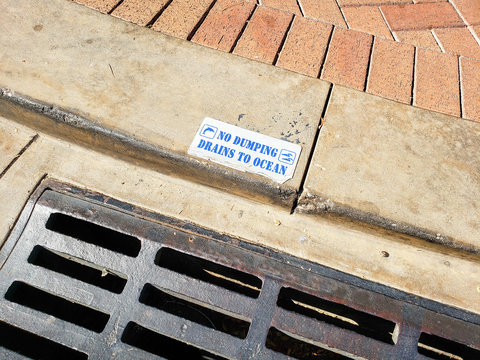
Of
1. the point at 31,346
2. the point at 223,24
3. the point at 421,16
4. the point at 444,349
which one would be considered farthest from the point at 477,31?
the point at 31,346

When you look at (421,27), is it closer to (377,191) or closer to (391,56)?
(391,56)

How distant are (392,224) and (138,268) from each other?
2.85ft

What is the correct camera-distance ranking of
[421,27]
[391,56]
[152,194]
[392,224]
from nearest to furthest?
[392,224], [152,194], [391,56], [421,27]

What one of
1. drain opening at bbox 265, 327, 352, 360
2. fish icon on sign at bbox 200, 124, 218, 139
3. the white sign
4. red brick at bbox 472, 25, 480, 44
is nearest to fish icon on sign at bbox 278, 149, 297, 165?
the white sign

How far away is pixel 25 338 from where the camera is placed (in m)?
1.23

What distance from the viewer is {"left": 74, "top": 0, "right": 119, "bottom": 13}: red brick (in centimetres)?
173

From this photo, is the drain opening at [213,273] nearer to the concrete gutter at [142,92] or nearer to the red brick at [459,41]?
the concrete gutter at [142,92]

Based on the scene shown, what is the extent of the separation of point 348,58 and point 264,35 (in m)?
0.39


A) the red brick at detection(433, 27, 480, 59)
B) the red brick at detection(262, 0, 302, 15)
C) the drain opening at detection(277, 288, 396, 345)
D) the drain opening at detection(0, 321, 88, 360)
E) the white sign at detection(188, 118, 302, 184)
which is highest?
the red brick at detection(433, 27, 480, 59)

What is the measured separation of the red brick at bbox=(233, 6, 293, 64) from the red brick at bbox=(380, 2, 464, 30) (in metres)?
0.53

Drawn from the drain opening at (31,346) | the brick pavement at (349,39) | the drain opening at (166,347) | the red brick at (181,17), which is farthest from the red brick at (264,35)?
the drain opening at (31,346)

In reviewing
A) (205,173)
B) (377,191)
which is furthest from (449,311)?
(205,173)

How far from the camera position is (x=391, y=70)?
1661mm

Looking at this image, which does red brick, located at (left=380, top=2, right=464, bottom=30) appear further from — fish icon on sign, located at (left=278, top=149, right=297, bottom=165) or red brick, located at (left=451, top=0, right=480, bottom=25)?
fish icon on sign, located at (left=278, top=149, right=297, bottom=165)
